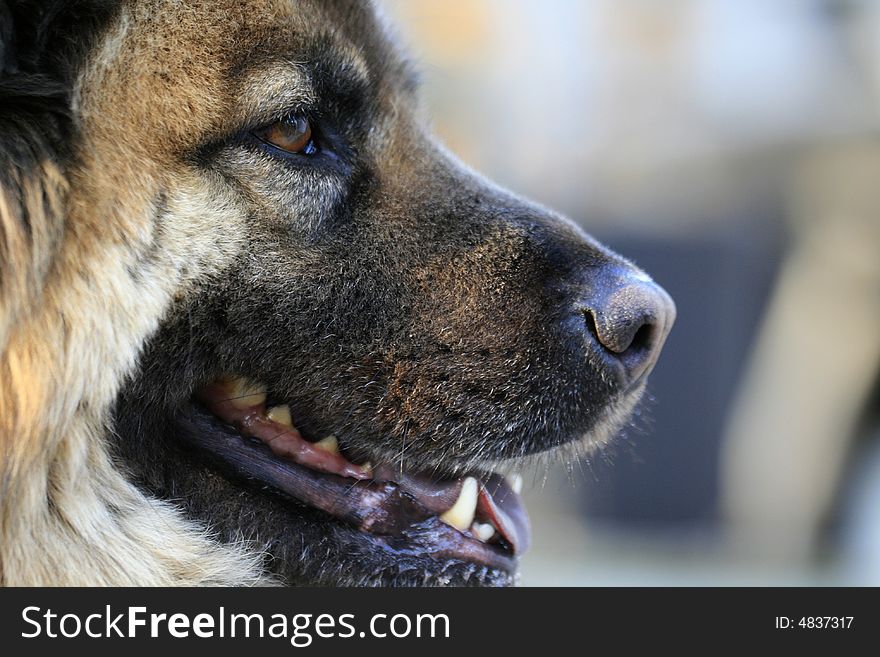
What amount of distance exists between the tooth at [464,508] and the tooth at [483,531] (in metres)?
0.02

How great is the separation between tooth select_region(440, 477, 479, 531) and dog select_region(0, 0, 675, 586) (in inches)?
0.4

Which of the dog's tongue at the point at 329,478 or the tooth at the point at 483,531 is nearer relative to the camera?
the dog's tongue at the point at 329,478

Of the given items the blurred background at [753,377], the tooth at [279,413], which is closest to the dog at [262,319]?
the tooth at [279,413]

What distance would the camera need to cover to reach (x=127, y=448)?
6.60 ft

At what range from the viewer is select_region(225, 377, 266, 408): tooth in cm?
214

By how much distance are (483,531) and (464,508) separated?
0.08 m

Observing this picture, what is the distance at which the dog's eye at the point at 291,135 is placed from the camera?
211cm

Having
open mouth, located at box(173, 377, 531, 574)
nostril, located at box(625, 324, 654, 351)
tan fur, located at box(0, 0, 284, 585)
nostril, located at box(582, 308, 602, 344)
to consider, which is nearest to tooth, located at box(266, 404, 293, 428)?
open mouth, located at box(173, 377, 531, 574)

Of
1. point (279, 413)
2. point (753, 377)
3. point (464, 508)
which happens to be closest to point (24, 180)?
point (279, 413)

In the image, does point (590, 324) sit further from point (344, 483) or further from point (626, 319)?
point (344, 483)

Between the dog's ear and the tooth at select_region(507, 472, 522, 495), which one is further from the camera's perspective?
the tooth at select_region(507, 472, 522, 495)

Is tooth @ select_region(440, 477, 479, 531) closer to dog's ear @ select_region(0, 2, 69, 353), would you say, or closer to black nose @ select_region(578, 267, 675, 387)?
black nose @ select_region(578, 267, 675, 387)

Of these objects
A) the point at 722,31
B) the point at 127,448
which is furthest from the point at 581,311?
the point at 722,31

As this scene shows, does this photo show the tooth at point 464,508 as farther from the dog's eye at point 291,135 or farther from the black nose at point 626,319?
the dog's eye at point 291,135
